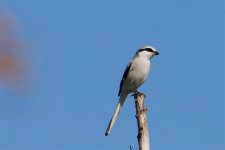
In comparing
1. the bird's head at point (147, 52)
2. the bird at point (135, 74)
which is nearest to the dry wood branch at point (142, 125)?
the bird at point (135, 74)

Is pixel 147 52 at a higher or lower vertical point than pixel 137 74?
higher

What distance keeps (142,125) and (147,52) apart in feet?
10.9

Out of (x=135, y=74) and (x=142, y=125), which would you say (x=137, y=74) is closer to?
(x=135, y=74)

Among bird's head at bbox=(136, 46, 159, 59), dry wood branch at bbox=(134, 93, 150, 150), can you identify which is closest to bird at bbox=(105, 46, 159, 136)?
bird's head at bbox=(136, 46, 159, 59)

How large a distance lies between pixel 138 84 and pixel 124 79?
0.32 m

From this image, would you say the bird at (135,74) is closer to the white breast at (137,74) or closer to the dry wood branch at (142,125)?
the white breast at (137,74)

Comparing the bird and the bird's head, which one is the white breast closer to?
the bird

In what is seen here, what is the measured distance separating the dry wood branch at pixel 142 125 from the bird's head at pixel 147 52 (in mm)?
2214

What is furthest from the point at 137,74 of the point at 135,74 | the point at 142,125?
the point at 142,125

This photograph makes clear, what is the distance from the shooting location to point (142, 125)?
6.03m

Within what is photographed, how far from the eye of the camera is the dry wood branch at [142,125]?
5660 millimetres

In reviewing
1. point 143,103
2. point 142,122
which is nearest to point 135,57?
point 143,103

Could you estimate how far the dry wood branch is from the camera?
566 centimetres

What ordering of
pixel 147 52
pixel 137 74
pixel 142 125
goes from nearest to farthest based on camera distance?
pixel 142 125, pixel 137 74, pixel 147 52
